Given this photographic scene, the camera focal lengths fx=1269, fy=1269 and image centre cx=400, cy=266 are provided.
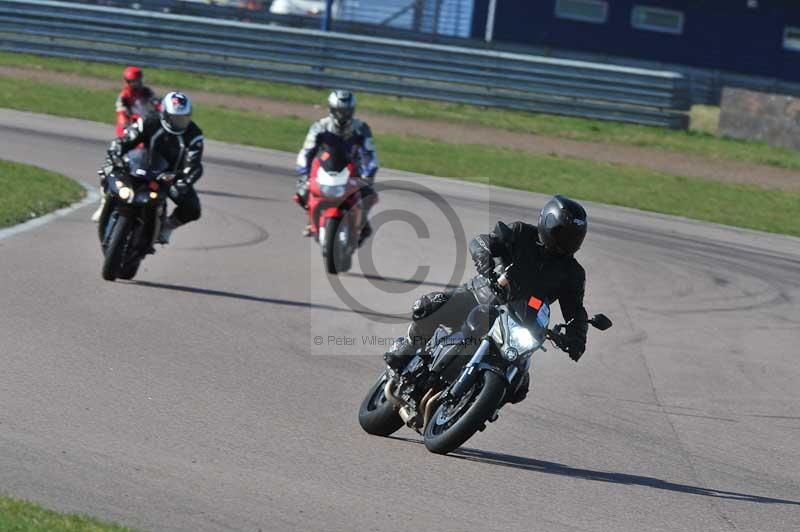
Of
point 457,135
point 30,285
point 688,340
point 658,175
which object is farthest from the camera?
point 457,135

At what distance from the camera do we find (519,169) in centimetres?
2156

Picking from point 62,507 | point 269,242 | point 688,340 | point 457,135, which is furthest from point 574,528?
point 457,135

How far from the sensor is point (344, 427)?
7.31 metres

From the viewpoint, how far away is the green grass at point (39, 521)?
496cm

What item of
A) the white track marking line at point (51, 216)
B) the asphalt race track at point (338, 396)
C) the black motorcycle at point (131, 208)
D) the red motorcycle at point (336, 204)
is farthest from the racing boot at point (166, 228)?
the white track marking line at point (51, 216)

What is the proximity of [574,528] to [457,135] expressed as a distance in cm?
1903

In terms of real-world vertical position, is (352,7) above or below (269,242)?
above

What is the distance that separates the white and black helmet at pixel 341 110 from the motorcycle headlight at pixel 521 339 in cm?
Result: 636

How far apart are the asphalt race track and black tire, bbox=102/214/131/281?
0.53ft

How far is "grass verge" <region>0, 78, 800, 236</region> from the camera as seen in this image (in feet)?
64.8

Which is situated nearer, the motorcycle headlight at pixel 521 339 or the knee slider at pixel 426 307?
the motorcycle headlight at pixel 521 339

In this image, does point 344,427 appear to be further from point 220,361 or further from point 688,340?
point 688,340

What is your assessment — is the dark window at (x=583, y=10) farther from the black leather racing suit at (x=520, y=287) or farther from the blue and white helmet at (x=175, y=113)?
the black leather racing suit at (x=520, y=287)

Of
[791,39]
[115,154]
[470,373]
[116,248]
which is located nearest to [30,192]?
[115,154]
